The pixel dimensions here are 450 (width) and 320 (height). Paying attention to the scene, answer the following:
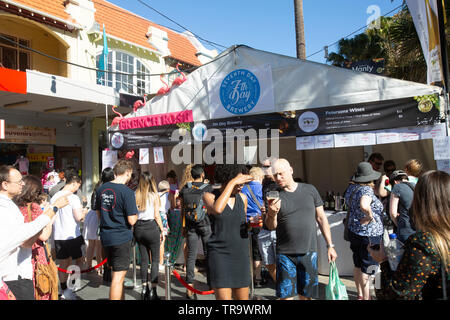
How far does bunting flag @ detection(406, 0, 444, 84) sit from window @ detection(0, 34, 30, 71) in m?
12.0

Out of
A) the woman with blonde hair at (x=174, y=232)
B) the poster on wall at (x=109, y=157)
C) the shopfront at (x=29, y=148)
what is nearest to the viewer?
the woman with blonde hair at (x=174, y=232)

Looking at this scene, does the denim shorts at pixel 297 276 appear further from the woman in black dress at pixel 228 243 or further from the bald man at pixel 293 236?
the woman in black dress at pixel 228 243

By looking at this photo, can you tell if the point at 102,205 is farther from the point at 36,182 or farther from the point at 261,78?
the point at 261,78

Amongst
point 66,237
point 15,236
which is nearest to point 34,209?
point 15,236

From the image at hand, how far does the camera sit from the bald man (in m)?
3.18

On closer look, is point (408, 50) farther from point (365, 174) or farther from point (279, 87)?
point (365, 174)

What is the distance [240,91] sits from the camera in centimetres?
645

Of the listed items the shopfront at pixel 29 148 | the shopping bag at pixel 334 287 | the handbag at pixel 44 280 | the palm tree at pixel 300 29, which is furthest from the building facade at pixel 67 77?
the shopping bag at pixel 334 287

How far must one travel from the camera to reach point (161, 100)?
7.43m

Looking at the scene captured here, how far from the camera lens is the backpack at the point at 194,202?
4.61 m

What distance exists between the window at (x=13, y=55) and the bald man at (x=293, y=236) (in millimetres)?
11906

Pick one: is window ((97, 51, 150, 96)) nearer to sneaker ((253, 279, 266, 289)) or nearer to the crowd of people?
the crowd of people

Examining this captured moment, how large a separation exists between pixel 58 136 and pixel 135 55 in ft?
17.4
